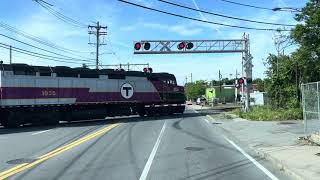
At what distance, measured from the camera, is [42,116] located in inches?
1281

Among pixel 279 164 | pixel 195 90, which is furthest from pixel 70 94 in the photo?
pixel 195 90

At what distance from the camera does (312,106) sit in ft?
64.4

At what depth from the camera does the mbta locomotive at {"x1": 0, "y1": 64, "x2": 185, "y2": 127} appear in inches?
1233

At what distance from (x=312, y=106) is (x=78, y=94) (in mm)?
20652

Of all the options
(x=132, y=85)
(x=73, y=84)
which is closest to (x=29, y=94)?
(x=73, y=84)

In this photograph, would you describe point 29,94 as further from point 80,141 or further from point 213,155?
point 213,155

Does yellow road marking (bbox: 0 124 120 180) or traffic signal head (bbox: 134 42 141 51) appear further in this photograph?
traffic signal head (bbox: 134 42 141 51)

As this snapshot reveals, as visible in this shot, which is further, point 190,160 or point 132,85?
point 132,85

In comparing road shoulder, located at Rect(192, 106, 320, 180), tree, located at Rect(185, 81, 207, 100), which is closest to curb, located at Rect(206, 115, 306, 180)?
road shoulder, located at Rect(192, 106, 320, 180)

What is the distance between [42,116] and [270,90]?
19427 mm

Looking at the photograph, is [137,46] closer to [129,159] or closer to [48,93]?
[48,93]

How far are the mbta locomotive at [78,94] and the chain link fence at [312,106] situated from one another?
709 inches

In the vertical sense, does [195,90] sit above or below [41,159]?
above

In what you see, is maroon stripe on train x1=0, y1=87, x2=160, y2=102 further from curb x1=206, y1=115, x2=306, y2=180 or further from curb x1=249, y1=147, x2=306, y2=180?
curb x1=249, y1=147, x2=306, y2=180
